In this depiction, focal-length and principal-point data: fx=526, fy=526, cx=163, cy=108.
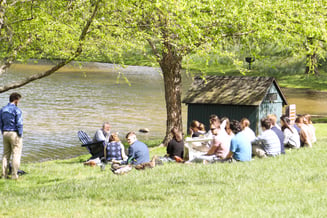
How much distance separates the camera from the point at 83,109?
34031 mm

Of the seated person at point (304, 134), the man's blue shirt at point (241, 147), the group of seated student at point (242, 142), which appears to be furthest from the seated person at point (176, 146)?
the seated person at point (304, 134)

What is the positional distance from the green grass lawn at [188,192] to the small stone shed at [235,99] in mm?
7708

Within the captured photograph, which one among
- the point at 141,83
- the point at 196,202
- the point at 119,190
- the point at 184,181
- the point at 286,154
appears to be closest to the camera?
the point at 196,202

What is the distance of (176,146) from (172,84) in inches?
230

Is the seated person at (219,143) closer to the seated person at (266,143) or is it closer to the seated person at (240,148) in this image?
the seated person at (240,148)

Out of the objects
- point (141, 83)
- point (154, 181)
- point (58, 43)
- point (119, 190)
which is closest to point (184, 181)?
point (154, 181)

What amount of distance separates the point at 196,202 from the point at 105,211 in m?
1.45

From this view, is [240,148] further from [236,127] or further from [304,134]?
[304,134]

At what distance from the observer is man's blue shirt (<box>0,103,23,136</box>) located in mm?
12148

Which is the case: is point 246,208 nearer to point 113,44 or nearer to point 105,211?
point 105,211

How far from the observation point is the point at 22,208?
8492 millimetres

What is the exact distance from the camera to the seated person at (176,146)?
1391 cm

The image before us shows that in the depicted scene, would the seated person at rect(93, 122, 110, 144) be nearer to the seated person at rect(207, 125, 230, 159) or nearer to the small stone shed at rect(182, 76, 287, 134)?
the seated person at rect(207, 125, 230, 159)

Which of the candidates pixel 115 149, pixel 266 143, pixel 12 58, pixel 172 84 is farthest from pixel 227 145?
pixel 172 84
